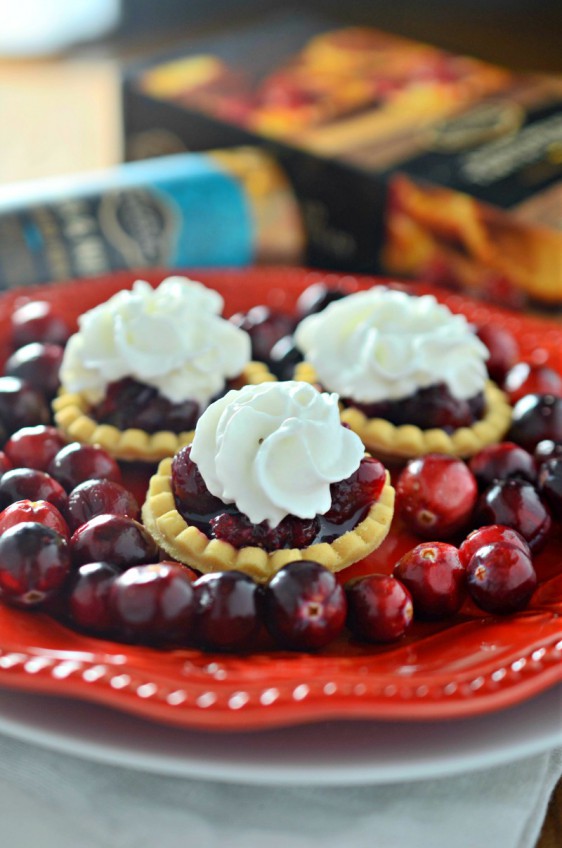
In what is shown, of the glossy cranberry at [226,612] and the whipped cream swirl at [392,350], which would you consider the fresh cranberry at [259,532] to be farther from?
the whipped cream swirl at [392,350]

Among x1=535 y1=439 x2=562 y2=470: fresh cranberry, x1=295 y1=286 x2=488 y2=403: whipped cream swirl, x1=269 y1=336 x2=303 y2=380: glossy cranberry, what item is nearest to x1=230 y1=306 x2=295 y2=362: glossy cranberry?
x1=269 y1=336 x2=303 y2=380: glossy cranberry

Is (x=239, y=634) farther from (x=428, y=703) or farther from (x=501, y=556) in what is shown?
Result: (x=501, y=556)

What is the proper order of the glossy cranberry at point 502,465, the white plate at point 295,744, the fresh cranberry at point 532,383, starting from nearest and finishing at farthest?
1. the white plate at point 295,744
2. the glossy cranberry at point 502,465
3. the fresh cranberry at point 532,383

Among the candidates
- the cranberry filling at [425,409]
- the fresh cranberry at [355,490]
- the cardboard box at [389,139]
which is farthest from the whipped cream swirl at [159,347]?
the cardboard box at [389,139]

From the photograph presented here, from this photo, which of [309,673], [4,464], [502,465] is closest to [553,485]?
Result: [502,465]

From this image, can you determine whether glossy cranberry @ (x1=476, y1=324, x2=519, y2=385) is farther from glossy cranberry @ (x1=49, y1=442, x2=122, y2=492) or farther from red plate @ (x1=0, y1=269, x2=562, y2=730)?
glossy cranberry @ (x1=49, y1=442, x2=122, y2=492)

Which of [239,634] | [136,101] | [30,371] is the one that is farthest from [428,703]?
[136,101]
